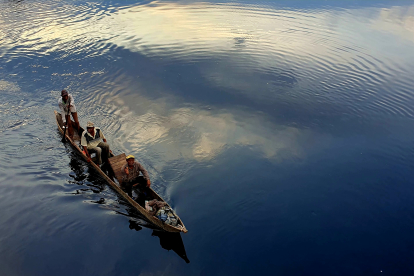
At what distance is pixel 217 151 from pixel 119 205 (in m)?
4.78

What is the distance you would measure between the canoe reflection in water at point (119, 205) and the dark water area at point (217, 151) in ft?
0.17

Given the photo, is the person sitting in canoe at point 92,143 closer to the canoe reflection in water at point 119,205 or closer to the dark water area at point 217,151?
the canoe reflection in water at point 119,205

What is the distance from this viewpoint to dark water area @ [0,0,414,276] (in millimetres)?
8906

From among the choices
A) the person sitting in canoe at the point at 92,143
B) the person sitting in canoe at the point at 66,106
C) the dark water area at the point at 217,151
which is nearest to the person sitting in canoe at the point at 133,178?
the dark water area at the point at 217,151

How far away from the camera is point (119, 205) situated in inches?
402

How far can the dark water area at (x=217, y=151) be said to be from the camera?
8.91 meters

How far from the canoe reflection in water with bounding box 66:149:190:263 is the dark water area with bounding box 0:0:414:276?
0.05 metres

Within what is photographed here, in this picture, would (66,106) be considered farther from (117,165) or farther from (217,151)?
(217,151)

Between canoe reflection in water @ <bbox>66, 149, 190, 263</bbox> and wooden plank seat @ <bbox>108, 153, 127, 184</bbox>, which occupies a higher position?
wooden plank seat @ <bbox>108, 153, 127, 184</bbox>

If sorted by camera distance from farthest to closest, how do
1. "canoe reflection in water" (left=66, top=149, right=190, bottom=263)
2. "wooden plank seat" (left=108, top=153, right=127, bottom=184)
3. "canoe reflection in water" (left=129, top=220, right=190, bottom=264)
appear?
"wooden plank seat" (left=108, top=153, right=127, bottom=184)
"canoe reflection in water" (left=66, top=149, right=190, bottom=263)
"canoe reflection in water" (left=129, top=220, right=190, bottom=264)

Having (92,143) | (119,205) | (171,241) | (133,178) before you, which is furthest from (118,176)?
(171,241)

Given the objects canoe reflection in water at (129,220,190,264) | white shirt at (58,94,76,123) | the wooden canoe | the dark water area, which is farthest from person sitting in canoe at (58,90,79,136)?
canoe reflection in water at (129,220,190,264)

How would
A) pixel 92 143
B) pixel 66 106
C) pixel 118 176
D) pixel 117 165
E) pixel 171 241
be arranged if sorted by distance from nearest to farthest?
pixel 171 241, pixel 118 176, pixel 117 165, pixel 92 143, pixel 66 106

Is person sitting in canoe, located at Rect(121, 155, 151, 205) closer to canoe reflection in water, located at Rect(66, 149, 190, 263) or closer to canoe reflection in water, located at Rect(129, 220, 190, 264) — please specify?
canoe reflection in water, located at Rect(66, 149, 190, 263)
